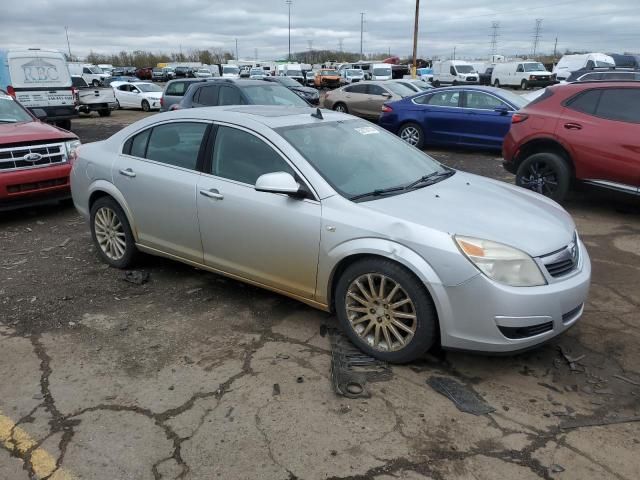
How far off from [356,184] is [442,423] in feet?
5.47

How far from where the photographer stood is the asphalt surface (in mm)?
2654

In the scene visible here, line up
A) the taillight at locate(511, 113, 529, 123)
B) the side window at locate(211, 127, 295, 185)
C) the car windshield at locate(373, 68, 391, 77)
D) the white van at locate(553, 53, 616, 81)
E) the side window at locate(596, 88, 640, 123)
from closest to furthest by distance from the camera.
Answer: the side window at locate(211, 127, 295, 185) → the side window at locate(596, 88, 640, 123) → the taillight at locate(511, 113, 529, 123) → the white van at locate(553, 53, 616, 81) → the car windshield at locate(373, 68, 391, 77)

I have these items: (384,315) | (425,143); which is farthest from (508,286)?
(425,143)

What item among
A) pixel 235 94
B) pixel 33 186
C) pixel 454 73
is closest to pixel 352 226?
pixel 33 186

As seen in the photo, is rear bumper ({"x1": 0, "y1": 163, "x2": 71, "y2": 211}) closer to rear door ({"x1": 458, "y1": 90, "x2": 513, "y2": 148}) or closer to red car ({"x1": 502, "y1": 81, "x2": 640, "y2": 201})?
red car ({"x1": 502, "y1": 81, "x2": 640, "y2": 201})

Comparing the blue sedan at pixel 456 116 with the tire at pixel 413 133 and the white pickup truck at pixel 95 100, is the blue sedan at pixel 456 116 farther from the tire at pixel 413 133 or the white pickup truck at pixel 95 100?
the white pickup truck at pixel 95 100

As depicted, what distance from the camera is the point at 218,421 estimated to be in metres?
2.97

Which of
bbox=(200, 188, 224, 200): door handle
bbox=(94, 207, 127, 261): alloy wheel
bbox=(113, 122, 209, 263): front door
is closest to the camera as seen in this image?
bbox=(200, 188, 224, 200): door handle

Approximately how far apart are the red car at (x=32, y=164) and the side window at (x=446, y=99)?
25.2 ft

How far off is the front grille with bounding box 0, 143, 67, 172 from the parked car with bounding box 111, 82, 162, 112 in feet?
60.8

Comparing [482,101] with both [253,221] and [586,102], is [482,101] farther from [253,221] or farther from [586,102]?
[253,221]

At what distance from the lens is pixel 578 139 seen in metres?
6.73

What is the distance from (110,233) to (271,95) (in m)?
6.99

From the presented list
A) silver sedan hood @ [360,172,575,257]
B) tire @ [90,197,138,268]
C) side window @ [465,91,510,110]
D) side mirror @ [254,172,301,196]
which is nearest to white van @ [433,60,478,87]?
side window @ [465,91,510,110]
